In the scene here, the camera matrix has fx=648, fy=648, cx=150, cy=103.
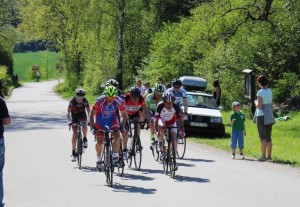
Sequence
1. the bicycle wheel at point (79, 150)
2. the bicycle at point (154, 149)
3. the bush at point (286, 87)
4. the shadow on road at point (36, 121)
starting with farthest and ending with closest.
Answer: the bush at point (286, 87)
the shadow on road at point (36, 121)
the bicycle at point (154, 149)
the bicycle wheel at point (79, 150)

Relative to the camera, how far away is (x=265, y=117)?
52.9 feet

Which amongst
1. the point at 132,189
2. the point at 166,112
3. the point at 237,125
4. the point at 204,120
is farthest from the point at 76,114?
the point at 204,120

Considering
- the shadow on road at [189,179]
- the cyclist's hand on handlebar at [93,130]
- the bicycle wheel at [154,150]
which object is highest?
the cyclist's hand on handlebar at [93,130]

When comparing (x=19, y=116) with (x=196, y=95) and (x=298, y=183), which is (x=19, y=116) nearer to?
(x=196, y=95)

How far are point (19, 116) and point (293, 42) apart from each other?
48.9ft

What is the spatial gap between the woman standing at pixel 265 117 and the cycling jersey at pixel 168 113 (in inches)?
124

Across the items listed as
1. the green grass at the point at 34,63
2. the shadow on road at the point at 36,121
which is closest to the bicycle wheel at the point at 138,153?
the shadow on road at the point at 36,121

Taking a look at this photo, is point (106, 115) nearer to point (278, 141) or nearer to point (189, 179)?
point (189, 179)

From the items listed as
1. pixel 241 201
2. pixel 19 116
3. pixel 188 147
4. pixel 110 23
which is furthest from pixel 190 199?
pixel 110 23

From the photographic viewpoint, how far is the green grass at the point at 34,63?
390 feet

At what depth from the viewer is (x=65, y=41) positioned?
212 ft

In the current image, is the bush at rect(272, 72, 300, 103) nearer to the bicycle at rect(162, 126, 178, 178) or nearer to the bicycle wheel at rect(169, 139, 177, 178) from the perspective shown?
the bicycle at rect(162, 126, 178, 178)

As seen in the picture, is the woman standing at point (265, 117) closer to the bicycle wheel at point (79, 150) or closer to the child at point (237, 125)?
the child at point (237, 125)

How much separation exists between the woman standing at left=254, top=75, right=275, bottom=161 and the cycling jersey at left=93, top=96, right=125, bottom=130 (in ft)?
15.9
